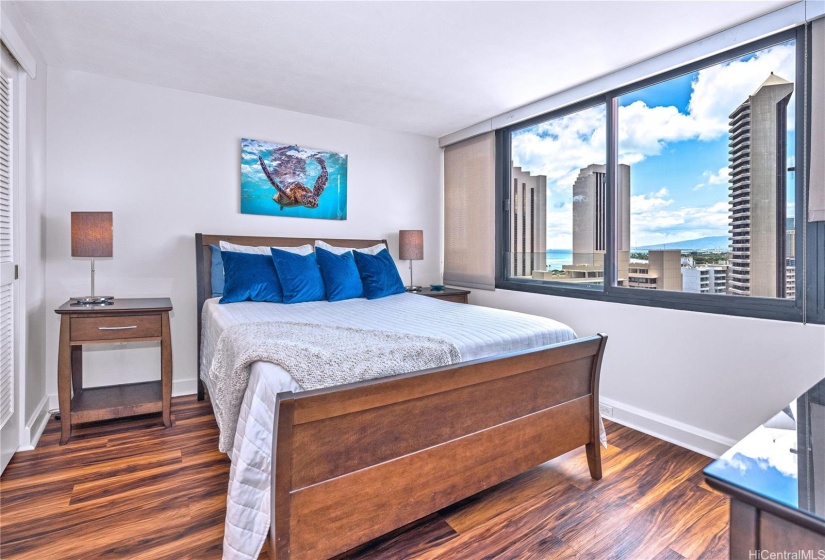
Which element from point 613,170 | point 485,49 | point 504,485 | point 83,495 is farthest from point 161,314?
point 613,170

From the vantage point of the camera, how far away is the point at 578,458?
240 cm

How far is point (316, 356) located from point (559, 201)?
2785 mm

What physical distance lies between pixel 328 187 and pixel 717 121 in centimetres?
299

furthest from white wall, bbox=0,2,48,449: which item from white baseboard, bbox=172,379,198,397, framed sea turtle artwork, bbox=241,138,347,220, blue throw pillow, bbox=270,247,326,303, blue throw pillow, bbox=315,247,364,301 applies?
blue throw pillow, bbox=315,247,364,301

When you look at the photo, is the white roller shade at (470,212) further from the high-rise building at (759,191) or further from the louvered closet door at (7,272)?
the louvered closet door at (7,272)

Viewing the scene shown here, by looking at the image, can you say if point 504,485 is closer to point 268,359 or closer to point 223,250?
point 268,359

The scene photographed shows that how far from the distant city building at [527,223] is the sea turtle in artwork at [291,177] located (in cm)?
185

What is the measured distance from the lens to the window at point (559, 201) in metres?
3.26

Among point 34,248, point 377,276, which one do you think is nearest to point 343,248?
point 377,276

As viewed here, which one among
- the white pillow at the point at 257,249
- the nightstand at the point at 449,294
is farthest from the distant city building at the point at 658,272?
the white pillow at the point at 257,249

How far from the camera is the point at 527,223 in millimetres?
3904

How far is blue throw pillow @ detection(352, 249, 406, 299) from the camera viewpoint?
3.40 m

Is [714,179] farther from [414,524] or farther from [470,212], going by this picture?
[414,524]

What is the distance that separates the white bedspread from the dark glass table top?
1.15m
